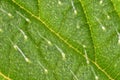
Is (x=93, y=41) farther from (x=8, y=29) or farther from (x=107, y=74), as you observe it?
(x=8, y=29)

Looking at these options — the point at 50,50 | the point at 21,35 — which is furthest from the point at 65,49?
the point at 21,35

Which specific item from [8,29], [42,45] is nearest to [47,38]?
[42,45]

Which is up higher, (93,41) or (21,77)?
(93,41)

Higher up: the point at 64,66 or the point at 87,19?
the point at 87,19

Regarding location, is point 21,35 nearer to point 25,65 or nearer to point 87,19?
point 25,65

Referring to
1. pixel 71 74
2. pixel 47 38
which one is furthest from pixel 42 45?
pixel 71 74
